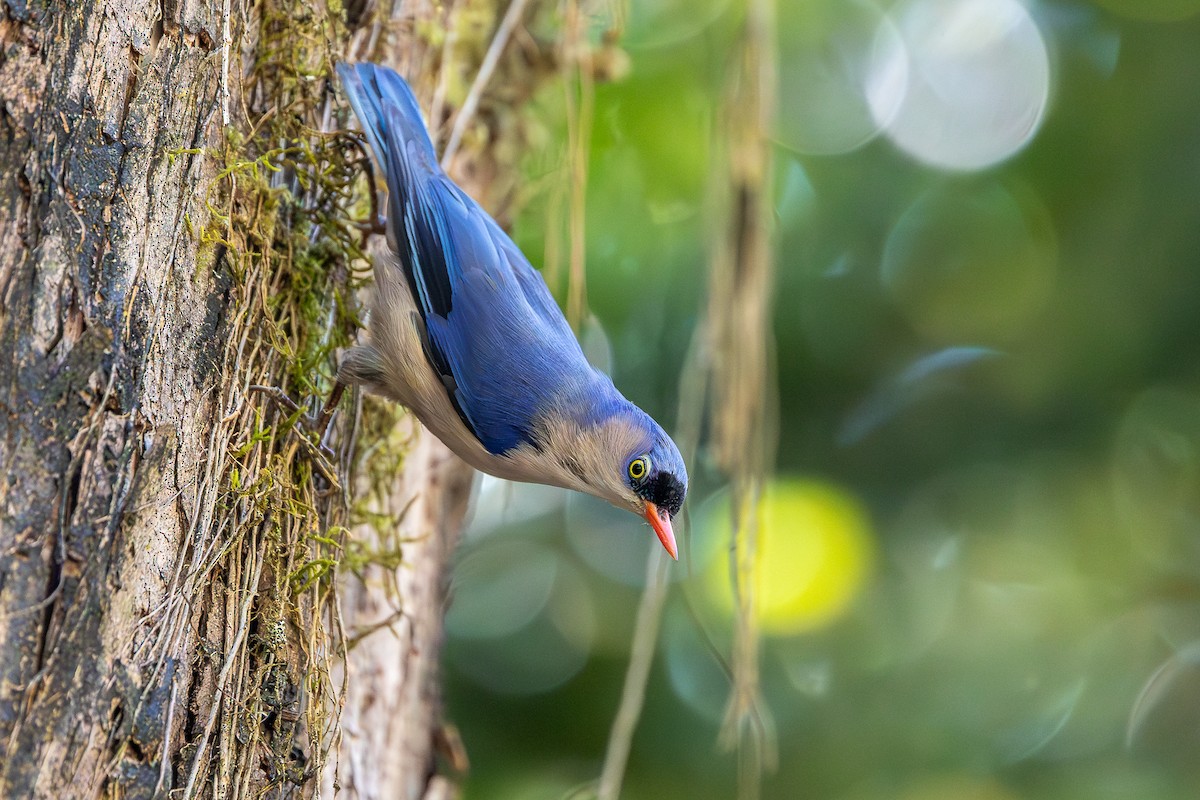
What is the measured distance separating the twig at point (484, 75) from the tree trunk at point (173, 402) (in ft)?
2.03

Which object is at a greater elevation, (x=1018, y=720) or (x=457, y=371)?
(x=457, y=371)

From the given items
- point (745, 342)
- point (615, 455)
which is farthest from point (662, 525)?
point (745, 342)

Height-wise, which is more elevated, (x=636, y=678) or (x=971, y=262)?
(x=971, y=262)

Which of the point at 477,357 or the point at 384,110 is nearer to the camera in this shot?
the point at 384,110

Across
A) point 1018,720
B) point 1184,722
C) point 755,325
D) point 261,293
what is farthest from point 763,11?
point 1184,722

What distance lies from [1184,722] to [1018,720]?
94 cm

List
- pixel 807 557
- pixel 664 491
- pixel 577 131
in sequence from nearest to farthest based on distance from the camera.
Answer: pixel 664 491
pixel 577 131
pixel 807 557

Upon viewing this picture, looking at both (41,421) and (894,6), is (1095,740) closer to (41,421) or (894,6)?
(894,6)

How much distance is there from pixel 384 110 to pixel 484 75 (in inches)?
35.1

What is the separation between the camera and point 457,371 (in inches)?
125

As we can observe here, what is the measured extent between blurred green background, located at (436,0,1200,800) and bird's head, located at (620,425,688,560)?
182 cm

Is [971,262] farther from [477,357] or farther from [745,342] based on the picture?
[477,357]

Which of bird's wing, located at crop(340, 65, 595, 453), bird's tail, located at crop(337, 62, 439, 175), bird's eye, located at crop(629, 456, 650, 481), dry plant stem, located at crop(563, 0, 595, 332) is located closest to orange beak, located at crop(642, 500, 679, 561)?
bird's eye, located at crop(629, 456, 650, 481)

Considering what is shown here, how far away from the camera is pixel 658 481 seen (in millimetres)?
3283
